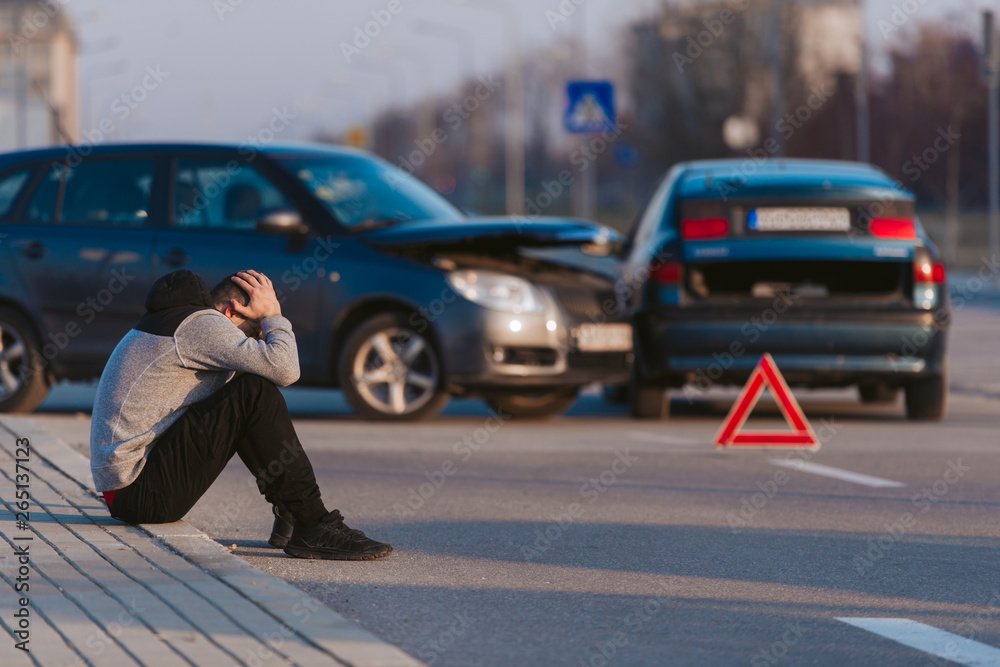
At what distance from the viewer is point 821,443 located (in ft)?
38.6

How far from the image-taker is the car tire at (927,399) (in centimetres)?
1293

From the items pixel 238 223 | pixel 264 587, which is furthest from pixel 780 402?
pixel 264 587

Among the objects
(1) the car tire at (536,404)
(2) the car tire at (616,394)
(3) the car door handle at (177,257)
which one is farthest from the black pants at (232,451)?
(2) the car tire at (616,394)

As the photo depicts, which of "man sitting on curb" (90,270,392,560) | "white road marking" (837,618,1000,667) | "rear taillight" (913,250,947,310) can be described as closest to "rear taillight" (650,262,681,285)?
"rear taillight" (913,250,947,310)

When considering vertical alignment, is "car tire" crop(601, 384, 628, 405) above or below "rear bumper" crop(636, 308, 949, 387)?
below

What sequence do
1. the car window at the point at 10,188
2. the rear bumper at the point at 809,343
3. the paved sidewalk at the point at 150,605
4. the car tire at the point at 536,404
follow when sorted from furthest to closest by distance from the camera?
the car tire at the point at 536,404 → the car window at the point at 10,188 → the rear bumper at the point at 809,343 → the paved sidewalk at the point at 150,605

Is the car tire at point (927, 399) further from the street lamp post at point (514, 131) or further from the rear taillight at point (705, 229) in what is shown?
the street lamp post at point (514, 131)

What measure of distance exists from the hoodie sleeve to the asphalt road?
0.69 metres

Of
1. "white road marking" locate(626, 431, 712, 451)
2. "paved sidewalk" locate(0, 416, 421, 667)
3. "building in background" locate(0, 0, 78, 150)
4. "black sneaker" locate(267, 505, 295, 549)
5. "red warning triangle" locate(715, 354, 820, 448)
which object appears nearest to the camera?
"paved sidewalk" locate(0, 416, 421, 667)

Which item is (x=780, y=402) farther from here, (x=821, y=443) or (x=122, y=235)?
(x=122, y=235)

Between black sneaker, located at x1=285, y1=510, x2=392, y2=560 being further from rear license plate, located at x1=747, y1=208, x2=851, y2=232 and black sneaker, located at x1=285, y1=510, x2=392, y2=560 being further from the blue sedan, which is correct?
rear license plate, located at x1=747, y1=208, x2=851, y2=232

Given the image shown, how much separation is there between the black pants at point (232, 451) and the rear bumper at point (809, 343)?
224 inches

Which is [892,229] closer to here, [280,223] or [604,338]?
[604,338]

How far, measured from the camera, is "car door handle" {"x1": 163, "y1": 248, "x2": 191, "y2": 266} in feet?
41.4
